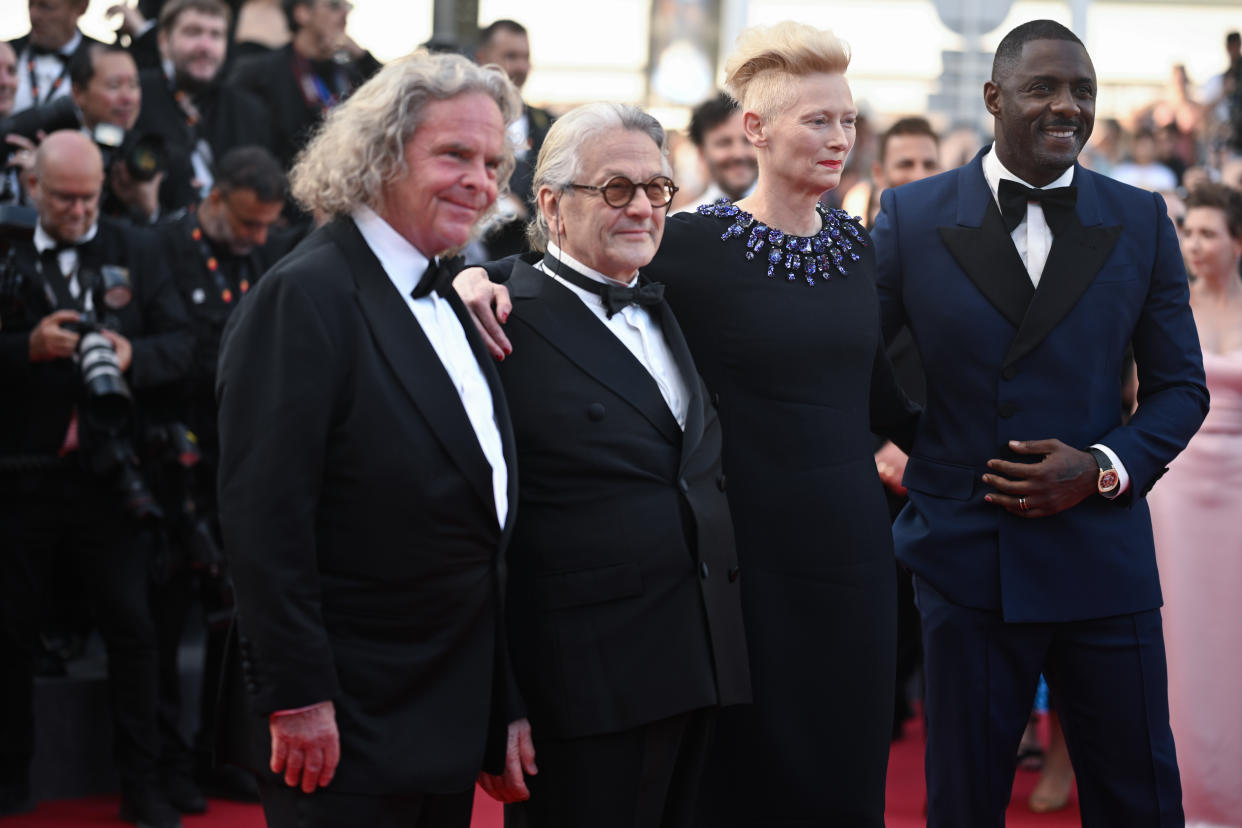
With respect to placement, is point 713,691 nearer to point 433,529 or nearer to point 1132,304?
point 433,529

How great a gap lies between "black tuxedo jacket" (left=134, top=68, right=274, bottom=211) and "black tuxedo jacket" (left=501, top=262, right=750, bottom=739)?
11.5 ft

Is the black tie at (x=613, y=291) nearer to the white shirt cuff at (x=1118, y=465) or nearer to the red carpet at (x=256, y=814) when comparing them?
the white shirt cuff at (x=1118, y=465)

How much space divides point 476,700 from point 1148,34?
739 inches

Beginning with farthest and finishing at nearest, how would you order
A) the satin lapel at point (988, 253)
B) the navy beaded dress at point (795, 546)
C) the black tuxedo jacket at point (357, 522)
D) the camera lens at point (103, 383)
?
the camera lens at point (103, 383), the satin lapel at point (988, 253), the navy beaded dress at point (795, 546), the black tuxedo jacket at point (357, 522)

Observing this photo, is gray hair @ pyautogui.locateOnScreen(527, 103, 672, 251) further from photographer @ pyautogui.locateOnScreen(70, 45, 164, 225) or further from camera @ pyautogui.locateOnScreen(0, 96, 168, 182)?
photographer @ pyautogui.locateOnScreen(70, 45, 164, 225)

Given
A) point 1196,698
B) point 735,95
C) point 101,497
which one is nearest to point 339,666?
point 735,95

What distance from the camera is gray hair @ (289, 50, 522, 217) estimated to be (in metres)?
2.27

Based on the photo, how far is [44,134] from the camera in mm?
4996

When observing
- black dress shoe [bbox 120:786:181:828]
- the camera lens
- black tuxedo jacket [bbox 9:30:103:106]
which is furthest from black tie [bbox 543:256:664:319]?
black tuxedo jacket [bbox 9:30:103:106]

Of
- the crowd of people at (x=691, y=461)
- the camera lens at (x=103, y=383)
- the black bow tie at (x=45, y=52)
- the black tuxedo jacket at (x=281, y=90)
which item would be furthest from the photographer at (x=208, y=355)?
the black tuxedo jacket at (x=281, y=90)

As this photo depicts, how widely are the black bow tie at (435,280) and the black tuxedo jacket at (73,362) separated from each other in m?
2.27

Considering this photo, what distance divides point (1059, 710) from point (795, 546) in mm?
629

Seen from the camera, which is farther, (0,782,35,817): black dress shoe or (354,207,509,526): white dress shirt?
(0,782,35,817): black dress shoe

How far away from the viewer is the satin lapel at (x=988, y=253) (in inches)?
116
